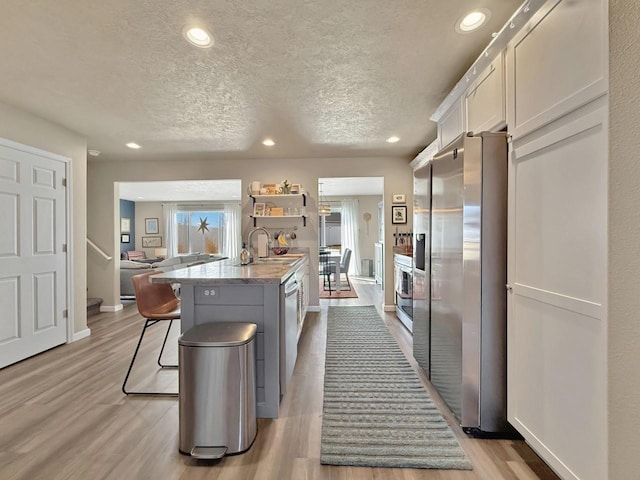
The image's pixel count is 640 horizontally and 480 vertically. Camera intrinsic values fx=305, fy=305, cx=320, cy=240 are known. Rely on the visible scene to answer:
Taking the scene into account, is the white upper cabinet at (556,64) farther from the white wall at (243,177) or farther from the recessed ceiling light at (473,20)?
the white wall at (243,177)

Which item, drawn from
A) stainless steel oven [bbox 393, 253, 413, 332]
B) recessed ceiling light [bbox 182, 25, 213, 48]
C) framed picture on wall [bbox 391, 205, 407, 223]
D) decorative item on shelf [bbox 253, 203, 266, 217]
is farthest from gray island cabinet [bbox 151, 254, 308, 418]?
framed picture on wall [bbox 391, 205, 407, 223]

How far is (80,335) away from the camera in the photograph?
11.5ft

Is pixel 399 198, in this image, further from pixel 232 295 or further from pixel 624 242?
pixel 624 242

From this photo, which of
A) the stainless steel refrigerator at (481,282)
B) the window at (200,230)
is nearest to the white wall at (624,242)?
the stainless steel refrigerator at (481,282)

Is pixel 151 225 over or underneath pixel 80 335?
over

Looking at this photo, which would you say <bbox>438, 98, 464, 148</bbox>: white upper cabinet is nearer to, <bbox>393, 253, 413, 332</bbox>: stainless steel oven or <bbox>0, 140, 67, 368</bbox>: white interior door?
<bbox>393, 253, 413, 332</bbox>: stainless steel oven

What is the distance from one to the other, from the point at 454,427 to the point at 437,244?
1.15m

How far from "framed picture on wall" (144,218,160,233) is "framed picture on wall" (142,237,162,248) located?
23 centimetres

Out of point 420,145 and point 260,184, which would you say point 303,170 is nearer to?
point 260,184

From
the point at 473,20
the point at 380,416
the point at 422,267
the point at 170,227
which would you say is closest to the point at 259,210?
the point at 422,267

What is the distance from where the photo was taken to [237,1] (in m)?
1.57

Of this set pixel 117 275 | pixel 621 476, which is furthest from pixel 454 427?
pixel 117 275

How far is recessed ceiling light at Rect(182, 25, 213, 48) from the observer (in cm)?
178

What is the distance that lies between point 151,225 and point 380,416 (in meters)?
9.77
